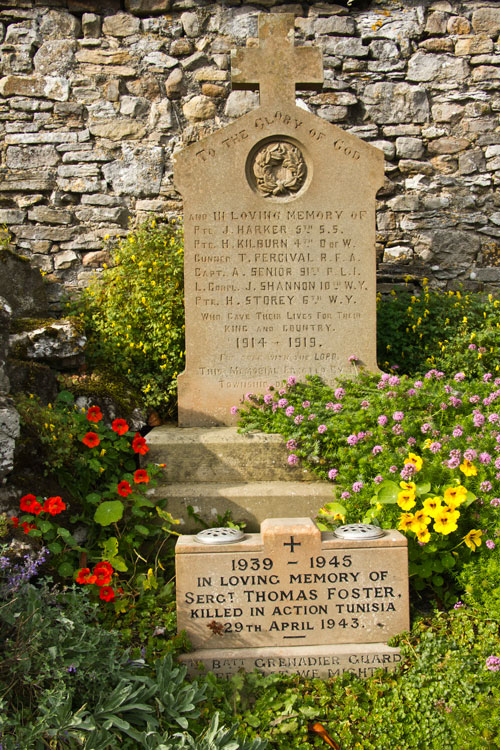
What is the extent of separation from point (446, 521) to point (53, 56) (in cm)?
573

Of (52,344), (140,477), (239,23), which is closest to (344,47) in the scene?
(239,23)

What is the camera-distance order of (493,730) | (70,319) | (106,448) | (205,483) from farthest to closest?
(70,319) → (205,483) → (106,448) → (493,730)

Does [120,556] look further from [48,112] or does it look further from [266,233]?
[48,112]

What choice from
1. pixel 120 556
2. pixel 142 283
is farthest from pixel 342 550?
pixel 142 283

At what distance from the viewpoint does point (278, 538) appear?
2.56 meters

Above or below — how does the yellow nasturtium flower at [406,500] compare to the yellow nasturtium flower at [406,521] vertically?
above

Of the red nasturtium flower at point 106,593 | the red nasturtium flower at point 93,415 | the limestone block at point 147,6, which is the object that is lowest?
the red nasturtium flower at point 106,593

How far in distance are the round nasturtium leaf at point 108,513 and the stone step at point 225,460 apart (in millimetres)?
660

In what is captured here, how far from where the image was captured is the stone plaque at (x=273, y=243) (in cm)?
436

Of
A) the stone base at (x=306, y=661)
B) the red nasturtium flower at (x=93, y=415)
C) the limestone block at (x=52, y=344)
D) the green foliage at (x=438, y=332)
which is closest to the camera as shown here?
the stone base at (x=306, y=661)

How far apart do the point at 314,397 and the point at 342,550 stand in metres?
1.64

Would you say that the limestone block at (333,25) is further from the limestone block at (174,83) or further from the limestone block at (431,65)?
the limestone block at (174,83)

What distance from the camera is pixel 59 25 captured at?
611cm

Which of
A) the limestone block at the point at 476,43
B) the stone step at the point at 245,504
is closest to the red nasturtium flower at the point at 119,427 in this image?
the stone step at the point at 245,504
